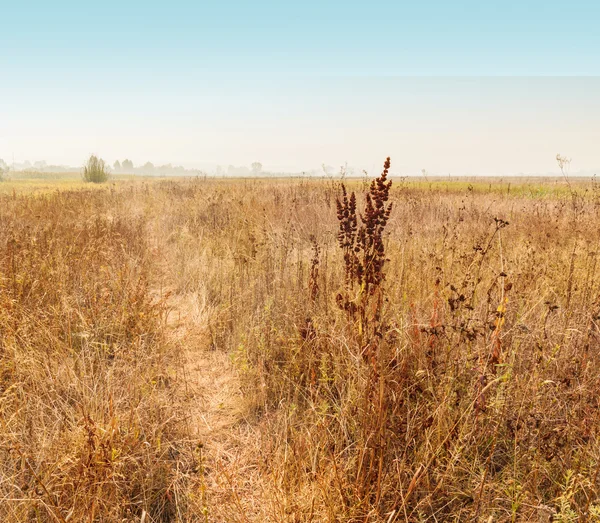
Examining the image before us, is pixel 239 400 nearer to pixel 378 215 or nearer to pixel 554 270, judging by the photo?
pixel 378 215

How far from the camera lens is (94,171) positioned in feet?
153

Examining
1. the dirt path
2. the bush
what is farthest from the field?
the bush

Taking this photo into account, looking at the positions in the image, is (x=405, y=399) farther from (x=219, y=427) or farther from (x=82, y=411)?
(x=82, y=411)

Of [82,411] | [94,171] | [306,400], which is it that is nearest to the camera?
[82,411]

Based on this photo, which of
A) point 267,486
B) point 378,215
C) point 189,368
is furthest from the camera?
point 189,368

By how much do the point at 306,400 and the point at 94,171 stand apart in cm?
5357

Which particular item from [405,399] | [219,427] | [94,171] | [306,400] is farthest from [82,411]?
[94,171]

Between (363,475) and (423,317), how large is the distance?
150cm

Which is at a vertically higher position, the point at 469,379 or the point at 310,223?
the point at 310,223

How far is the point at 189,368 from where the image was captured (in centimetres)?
344

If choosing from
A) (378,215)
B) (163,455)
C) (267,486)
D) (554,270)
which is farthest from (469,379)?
(554,270)

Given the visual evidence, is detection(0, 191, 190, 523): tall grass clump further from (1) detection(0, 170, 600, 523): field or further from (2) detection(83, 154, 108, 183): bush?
(2) detection(83, 154, 108, 183): bush

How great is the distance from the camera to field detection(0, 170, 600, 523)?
1.73 metres

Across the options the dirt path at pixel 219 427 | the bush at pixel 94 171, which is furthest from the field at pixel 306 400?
the bush at pixel 94 171
